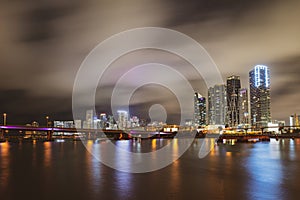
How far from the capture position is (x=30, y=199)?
44.8ft

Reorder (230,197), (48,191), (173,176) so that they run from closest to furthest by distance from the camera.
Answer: (230,197), (48,191), (173,176)

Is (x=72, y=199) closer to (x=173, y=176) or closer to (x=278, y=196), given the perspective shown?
(x=173, y=176)

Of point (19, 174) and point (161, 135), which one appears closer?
point (19, 174)

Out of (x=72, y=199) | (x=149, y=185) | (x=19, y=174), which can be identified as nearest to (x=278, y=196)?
(x=149, y=185)

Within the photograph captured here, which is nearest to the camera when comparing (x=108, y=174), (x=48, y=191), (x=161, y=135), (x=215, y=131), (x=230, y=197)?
(x=230, y=197)

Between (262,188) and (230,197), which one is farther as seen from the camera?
(262,188)

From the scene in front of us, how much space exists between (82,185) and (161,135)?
151162mm

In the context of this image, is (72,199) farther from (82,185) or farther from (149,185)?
(149,185)

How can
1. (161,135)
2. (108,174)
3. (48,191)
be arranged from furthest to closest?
(161,135), (108,174), (48,191)

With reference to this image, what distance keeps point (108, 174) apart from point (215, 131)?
549 ft

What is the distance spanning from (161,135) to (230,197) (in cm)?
15431

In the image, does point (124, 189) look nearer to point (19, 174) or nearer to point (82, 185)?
point (82, 185)

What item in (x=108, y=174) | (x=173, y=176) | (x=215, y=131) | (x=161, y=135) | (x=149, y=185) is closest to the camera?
(x=149, y=185)

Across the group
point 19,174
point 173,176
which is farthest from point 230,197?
point 19,174
